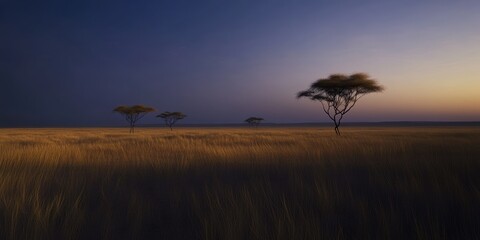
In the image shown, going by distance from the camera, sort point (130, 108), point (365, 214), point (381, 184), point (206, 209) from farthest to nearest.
Answer: 1. point (130, 108)
2. point (381, 184)
3. point (206, 209)
4. point (365, 214)

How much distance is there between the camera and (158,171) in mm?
5879

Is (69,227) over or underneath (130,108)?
underneath

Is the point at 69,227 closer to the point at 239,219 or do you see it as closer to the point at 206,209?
the point at 206,209

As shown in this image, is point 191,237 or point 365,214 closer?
point 191,237

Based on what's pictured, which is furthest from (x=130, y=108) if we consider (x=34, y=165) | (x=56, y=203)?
(x=56, y=203)

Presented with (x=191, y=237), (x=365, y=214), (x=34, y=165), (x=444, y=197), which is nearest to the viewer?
(x=191, y=237)

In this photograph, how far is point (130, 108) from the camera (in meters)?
58.1

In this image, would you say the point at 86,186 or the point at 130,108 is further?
the point at 130,108

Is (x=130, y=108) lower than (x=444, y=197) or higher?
higher

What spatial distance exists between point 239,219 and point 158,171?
3.64 metres

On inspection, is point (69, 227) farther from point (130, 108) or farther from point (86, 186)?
point (130, 108)

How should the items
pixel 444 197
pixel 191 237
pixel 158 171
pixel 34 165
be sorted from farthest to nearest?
pixel 34 165 < pixel 158 171 < pixel 444 197 < pixel 191 237

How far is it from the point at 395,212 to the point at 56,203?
11.7 feet

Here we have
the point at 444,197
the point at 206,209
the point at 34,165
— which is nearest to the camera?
the point at 206,209
